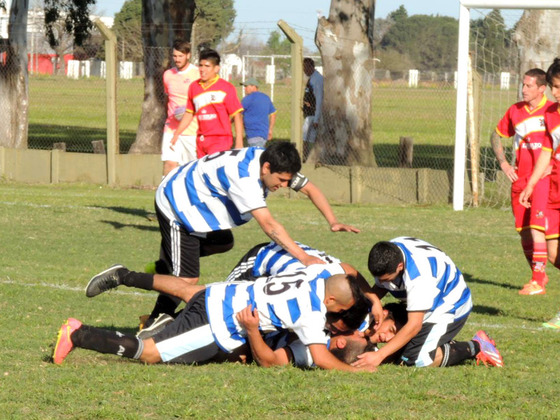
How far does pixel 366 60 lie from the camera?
1848cm

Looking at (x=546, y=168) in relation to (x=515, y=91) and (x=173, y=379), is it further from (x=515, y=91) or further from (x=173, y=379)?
(x=515, y=91)

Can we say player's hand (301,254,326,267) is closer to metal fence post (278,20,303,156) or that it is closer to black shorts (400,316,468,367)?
black shorts (400,316,468,367)

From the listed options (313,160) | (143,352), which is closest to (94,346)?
(143,352)

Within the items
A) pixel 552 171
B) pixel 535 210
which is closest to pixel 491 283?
pixel 535 210

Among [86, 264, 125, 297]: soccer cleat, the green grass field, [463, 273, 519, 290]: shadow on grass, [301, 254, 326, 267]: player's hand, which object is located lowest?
[463, 273, 519, 290]: shadow on grass

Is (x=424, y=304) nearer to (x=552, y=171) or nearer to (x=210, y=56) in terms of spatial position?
(x=552, y=171)

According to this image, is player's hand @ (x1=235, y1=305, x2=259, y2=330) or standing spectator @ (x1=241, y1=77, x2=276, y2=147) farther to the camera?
standing spectator @ (x1=241, y1=77, x2=276, y2=147)

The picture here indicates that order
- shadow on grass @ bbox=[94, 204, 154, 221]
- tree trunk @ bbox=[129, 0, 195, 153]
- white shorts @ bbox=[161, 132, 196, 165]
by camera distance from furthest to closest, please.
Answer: tree trunk @ bbox=[129, 0, 195, 153]
shadow on grass @ bbox=[94, 204, 154, 221]
white shorts @ bbox=[161, 132, 196, 165]

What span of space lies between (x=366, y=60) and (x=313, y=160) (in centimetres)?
→ 206

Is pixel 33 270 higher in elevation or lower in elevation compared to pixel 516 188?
lower

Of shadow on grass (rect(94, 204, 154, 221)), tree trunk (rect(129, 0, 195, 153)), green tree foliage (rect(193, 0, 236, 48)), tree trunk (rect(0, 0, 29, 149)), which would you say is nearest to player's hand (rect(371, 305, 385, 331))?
shadow on grass (rect(94, 204, 154, 221))

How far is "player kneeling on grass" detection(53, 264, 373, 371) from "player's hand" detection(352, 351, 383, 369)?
10cm

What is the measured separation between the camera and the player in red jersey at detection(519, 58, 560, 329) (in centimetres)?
770

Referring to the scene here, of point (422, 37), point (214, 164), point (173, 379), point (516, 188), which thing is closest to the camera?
point (173, 379)
